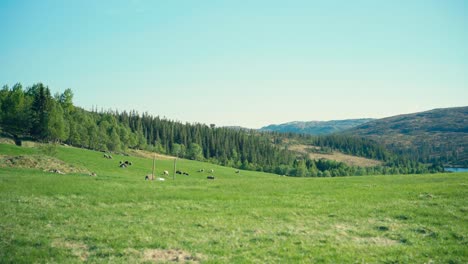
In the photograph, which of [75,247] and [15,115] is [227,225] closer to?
[75,247]

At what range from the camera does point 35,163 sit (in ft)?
156

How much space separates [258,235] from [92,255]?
777 cm

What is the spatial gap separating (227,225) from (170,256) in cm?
581

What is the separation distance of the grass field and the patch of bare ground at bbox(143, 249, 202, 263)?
0.13ft

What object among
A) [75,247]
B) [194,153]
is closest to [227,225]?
[75,247]

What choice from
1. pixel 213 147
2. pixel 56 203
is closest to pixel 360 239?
pixel 56 203

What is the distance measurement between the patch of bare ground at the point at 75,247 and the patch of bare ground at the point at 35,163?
38.0 meters

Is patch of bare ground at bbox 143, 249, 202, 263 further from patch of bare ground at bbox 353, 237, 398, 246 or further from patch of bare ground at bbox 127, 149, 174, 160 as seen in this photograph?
patch of bare ground at bbox 127, 149, 174, 160

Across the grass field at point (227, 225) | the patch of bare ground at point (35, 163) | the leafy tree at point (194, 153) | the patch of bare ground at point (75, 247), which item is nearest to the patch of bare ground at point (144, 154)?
the leafy tree at point (194, 153)

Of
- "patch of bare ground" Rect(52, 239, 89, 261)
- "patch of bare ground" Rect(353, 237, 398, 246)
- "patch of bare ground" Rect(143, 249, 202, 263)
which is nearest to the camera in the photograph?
"patch of bare ground" Rect(143, 249, 202, 263)

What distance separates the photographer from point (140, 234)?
1522 cm


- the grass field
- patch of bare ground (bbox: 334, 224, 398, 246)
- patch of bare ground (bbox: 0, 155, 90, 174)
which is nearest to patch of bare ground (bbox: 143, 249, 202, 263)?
the grass field

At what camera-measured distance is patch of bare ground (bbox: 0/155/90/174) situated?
4540cm

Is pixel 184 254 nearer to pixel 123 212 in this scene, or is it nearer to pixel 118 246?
pixel 118 246
